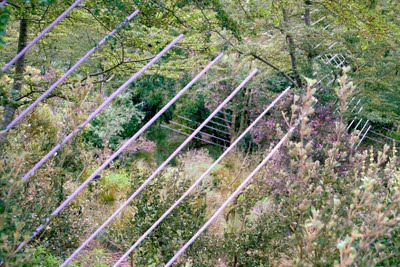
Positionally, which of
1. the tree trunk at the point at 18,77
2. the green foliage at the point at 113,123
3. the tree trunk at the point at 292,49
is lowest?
the green foliage at the point at 113,123

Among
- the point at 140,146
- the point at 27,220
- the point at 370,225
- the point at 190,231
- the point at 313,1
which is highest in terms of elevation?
the point at 313,1

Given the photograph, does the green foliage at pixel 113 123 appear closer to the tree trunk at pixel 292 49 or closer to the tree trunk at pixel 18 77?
the tree trunk at pixel 292 49

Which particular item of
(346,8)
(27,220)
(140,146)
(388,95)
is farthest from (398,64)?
(27,220)

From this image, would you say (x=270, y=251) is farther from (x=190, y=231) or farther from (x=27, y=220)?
(x=27, y=220)

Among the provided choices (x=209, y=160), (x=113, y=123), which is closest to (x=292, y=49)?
(x=209, y=160)

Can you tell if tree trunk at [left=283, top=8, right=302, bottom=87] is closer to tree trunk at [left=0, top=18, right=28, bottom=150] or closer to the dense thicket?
the dense thicket

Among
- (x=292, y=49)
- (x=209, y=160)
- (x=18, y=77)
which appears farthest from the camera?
(x=209, y=160)

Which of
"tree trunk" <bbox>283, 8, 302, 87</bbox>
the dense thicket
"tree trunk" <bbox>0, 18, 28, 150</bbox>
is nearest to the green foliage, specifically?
the dense thicket

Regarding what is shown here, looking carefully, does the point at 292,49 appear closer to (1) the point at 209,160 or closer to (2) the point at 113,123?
(1) the point at 209,160

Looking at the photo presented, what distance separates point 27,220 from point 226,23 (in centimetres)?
179

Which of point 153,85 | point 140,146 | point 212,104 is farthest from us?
point 153,85

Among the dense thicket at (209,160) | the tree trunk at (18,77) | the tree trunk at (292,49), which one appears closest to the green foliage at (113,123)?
the dense thicket at (209,160)

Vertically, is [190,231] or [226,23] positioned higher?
[226,23]

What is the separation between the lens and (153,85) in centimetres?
1122
